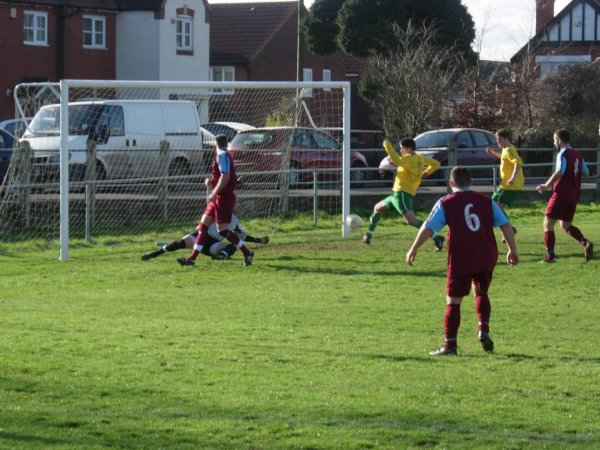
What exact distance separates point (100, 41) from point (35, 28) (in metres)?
3.35

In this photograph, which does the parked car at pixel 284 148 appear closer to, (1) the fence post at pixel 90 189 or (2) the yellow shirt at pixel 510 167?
(1) the fence post at pixel 90 189

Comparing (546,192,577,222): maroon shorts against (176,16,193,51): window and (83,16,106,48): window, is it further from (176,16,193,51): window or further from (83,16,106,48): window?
(176,16,193,51): window

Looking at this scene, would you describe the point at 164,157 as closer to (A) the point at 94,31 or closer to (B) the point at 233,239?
(B) the point at 233,239

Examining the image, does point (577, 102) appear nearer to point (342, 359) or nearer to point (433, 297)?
point (433, 297)

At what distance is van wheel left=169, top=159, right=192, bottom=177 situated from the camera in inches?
1001

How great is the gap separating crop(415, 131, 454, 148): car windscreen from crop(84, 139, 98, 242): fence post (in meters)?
11.7

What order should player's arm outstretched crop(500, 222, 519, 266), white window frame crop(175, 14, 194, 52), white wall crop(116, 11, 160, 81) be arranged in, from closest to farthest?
player's arm outstretched crop(500, 222, 519, 266)
white wall crop(116, 11, 160, 81)
white window frame crop(175, 14, 194, 52)

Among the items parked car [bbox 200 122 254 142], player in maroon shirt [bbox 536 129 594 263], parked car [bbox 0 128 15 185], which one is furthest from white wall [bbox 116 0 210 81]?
player in maroon shirt [bbox 536 129 594 263]

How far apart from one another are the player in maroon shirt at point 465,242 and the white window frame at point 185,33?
4230 centimetres

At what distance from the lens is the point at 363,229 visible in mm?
23484

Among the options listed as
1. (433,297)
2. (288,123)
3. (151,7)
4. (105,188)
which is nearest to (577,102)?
(151,7)

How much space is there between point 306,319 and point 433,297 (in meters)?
2.30

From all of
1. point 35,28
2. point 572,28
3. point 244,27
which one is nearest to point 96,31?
point 35,28

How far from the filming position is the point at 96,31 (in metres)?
49.8
